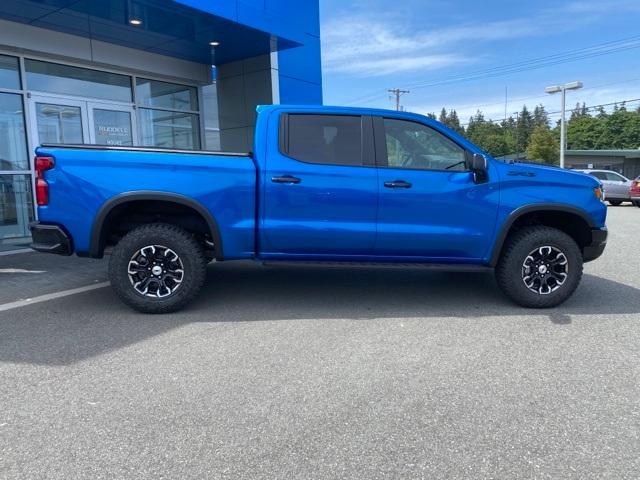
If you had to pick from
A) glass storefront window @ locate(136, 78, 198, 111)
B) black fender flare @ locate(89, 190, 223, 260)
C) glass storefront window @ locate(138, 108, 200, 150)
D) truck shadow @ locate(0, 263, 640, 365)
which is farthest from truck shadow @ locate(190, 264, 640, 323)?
glass storefront window @ locate(136, 78, 198, 111)

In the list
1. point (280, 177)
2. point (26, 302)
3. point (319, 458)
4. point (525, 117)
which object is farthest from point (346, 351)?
point (525, 117)

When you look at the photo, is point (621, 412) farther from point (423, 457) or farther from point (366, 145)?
point (366, 145)

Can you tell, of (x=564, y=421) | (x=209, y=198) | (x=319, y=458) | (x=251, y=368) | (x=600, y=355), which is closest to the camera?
(x=319, y=458)

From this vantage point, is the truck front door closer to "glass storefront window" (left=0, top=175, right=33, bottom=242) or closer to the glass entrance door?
the glass entrance door

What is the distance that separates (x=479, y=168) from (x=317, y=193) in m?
1.60

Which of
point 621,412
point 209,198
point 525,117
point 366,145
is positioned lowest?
point 621,412

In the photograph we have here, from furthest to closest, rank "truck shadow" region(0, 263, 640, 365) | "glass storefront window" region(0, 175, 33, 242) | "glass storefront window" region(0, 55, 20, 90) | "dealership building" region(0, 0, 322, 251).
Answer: "glass storefront window" region(0, 175, 33, 242) < "glass storefront window" region(0, 55, 20, 90) < "dealership building" region(0, 0, 322, 251) < "truck shadow" region(0, 263, 640, 365)

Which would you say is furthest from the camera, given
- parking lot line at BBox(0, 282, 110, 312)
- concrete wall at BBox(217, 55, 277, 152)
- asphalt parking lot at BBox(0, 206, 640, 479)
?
concrete wall at BBox(217, 55, 277, 152)

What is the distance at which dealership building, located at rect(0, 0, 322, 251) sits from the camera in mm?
8656

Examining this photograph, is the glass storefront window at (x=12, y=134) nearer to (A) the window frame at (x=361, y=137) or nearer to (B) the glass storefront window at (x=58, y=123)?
(B) the glass storefront window at (x=58, y=123)

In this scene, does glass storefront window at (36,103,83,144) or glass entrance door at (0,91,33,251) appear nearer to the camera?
glass entrance door at (0,91,33,251)

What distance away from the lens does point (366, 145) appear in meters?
5.10

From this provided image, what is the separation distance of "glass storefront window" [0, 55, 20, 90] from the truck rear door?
6.64 metres

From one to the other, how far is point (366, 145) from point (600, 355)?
280cm
